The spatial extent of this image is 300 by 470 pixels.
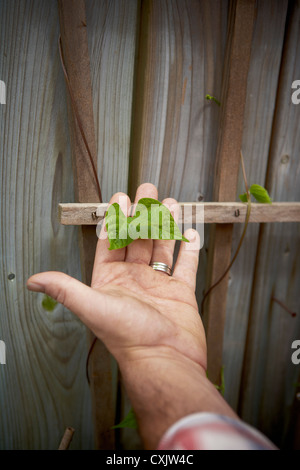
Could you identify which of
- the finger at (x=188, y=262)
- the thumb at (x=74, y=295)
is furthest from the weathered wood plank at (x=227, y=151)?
the thumb at (x=74, y=295)

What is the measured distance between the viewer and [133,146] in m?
0.88

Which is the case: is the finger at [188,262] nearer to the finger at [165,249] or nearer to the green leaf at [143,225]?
the finger at [165,249]

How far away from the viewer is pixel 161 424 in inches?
18.9

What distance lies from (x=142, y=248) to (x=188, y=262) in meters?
0.12

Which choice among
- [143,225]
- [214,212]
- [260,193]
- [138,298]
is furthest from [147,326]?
[260,193]

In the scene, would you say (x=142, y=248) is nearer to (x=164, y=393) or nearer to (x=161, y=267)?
(x=161, y=267)

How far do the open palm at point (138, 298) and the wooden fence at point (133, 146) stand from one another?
0.57 feet

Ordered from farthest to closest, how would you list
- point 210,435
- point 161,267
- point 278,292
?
point 278,292
point 161,267
point 210,435

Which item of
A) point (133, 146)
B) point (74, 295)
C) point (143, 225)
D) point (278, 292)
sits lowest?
point (278, 292)

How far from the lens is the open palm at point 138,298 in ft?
1.87

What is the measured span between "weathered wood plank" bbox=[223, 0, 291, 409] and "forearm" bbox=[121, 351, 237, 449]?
520 mm

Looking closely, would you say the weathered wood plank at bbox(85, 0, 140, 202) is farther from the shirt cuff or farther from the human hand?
the shirt cuff

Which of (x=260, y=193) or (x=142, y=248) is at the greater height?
(x=260, y=193)

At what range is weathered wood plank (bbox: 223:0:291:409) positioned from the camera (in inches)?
33.9
